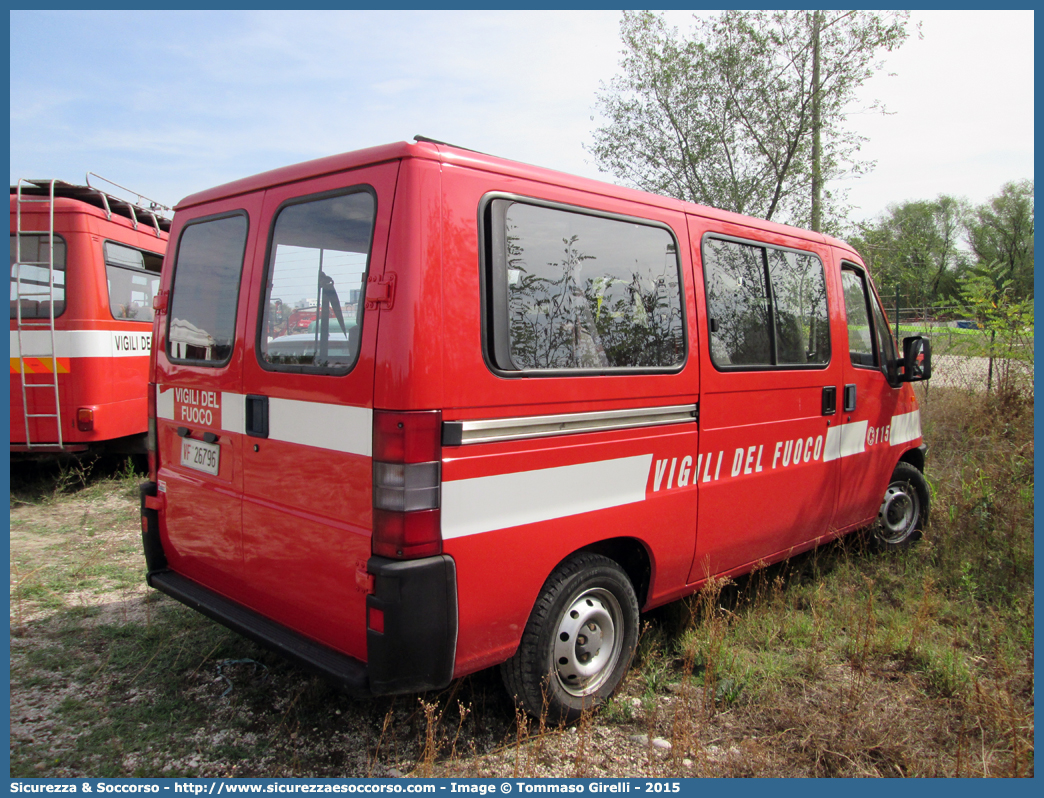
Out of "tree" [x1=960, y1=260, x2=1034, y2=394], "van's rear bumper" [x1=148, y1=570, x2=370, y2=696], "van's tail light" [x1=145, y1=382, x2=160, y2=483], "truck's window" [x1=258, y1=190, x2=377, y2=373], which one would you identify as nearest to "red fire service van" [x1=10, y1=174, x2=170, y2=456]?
"van's tail light" [x1=145, y1=382, x2=160, y2=483]

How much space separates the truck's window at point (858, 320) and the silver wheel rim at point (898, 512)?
1.14 metres

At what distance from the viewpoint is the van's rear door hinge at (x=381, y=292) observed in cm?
249

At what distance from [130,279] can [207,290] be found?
5103 millimetres

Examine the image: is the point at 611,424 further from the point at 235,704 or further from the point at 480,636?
the point at 235,704

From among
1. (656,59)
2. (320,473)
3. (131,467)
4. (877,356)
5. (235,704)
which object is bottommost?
(235,704)

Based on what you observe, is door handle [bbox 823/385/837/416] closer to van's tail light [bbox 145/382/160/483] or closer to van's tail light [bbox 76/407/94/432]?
van's tail light [bbox 145/382/160/483]

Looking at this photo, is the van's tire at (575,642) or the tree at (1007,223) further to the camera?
the tree at (1007,223)

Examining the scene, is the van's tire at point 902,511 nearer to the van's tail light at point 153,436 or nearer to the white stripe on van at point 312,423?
the white stripe on van at point 312,423

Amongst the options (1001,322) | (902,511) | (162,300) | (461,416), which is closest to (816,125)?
(1001,322)

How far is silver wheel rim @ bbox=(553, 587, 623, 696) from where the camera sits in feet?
9.97

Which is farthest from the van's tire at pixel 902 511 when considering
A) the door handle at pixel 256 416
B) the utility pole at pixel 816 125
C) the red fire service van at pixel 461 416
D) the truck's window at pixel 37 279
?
the truck's window at pixel 37 279

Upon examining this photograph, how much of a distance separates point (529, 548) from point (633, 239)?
1535 millimetres

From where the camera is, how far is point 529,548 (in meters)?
2.80

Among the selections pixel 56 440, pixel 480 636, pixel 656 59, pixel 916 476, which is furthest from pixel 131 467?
pixel 656 59
